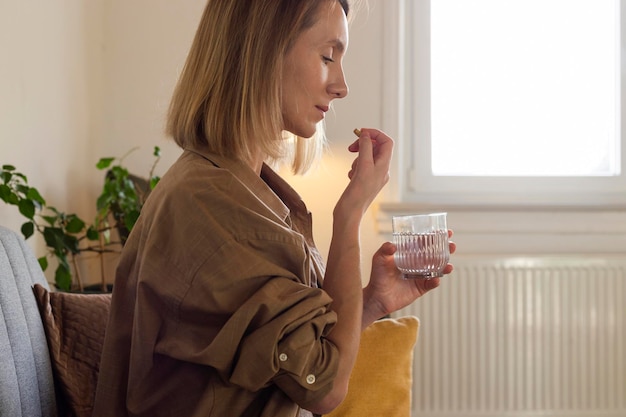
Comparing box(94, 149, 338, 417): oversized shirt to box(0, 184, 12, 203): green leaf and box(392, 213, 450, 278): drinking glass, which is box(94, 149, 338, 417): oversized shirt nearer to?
box(392, 213, 450, 278): drinking glass

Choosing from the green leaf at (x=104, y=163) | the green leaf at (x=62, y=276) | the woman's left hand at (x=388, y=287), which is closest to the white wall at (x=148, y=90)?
the green leaf at (x=104, y=163)

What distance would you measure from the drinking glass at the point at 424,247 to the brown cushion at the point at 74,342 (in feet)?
2.20

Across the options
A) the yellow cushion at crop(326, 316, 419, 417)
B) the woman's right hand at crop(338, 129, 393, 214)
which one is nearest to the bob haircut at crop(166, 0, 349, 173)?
the woman's right hand at crop(338, 129, 393, 214)

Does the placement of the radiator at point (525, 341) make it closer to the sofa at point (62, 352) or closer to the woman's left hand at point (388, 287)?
the sofa at point (62, 352)

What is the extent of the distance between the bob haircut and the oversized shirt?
0.24ft

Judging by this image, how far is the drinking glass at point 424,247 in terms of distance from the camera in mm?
1362

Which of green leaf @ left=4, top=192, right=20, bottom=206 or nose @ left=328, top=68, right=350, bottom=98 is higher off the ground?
nose @ left=328, top=68, right=350, bottom=98

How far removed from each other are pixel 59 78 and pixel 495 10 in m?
1.69

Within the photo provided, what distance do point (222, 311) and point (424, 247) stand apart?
442 millimetres

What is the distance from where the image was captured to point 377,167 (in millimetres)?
1306

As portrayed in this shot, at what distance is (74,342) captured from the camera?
1.64 meters

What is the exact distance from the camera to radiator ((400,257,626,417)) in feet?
10.0

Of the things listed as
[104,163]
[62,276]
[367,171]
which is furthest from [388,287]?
[104,163]

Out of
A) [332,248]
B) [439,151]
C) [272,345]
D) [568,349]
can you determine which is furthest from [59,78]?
[568,349]
